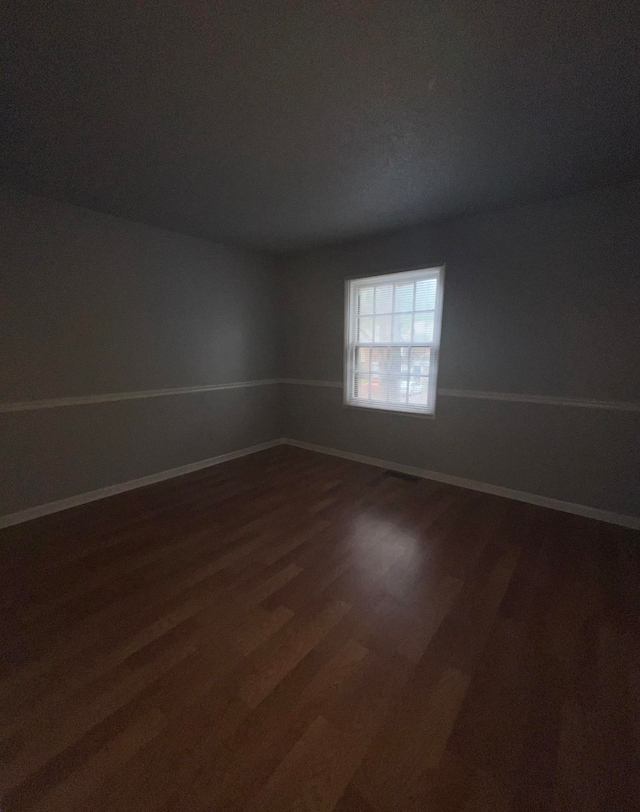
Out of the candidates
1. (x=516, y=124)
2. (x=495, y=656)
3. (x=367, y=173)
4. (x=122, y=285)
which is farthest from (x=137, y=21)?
(x=495, y=656)

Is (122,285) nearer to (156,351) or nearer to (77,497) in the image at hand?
(156,351)

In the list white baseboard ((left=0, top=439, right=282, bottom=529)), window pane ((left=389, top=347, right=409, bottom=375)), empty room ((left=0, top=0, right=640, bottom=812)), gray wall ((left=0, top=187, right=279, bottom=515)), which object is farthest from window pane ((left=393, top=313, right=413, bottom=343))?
white baseboard ((left=0, top=439, right=282, bottom=529))

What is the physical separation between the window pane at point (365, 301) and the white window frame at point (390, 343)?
0.04 metres

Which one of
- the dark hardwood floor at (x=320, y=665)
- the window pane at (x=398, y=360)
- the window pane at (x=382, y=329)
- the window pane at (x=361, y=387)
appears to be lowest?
the dark hardwood floor at (x=320, y=665)

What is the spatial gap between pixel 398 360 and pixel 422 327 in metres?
0.43

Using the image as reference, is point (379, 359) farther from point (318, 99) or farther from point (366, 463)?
point (318, 99)

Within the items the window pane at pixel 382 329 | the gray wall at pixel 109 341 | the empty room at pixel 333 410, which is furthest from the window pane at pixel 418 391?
the gray wall at pixel 109 341

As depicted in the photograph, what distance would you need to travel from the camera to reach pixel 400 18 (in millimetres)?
1172

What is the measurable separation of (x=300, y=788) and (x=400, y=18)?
8.77 ft

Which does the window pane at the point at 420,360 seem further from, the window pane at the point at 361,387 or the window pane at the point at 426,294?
the window pane at the point at 361,387

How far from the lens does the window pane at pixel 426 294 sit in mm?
3246

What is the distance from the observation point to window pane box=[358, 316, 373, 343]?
12.3ft

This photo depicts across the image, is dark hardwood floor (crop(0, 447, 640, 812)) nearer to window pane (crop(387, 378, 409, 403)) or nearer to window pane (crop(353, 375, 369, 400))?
window pane (crop(387, 378, 409, 403))

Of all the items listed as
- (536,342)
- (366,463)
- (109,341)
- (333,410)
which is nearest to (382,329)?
(333,410)
